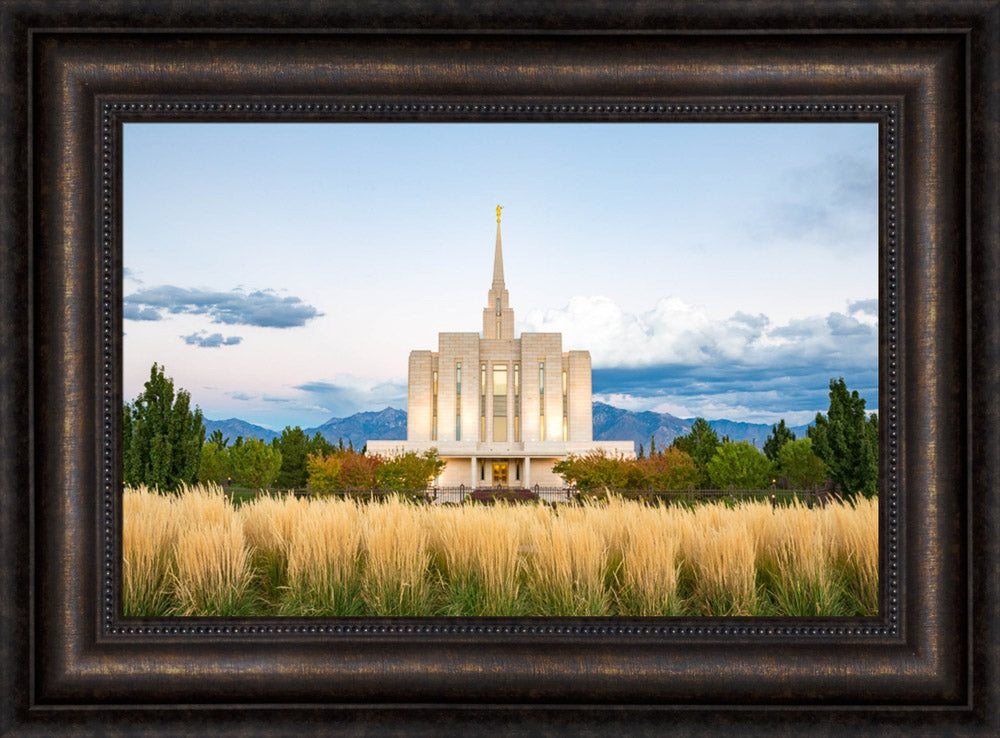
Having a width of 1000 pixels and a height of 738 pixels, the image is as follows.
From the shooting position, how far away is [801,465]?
4.22m

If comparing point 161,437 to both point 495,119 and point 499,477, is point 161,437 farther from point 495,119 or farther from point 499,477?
point 499,477

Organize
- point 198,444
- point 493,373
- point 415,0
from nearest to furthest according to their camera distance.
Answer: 1. point 415,0
2. point 198,444
3. point 493,373

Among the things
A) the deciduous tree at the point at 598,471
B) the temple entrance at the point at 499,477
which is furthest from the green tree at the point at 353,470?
the deciduous tree at the point at 598,471

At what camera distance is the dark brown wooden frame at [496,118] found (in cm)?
270

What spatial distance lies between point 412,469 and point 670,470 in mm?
3410

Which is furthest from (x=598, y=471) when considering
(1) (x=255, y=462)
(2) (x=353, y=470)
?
(1) (x=255, y=462)

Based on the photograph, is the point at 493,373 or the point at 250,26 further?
the point at 493,373

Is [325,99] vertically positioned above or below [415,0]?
below

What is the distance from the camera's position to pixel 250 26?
9.36 feet

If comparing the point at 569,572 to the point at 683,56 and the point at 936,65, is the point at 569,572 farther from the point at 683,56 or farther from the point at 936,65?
the point at 936,65

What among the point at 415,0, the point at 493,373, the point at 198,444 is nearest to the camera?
the point at 415,0

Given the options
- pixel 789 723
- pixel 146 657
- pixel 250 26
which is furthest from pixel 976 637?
pixel 250 26

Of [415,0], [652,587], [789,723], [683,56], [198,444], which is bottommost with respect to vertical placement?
[789,723]

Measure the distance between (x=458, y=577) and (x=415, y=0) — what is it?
286 centimetres
